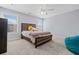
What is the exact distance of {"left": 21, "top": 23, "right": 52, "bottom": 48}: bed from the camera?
5.33 ft

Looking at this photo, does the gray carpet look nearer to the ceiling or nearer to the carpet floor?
the carpet floor

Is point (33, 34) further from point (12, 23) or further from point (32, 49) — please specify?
point (12, 23)

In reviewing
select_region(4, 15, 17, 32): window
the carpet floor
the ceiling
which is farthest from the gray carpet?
the ceiling

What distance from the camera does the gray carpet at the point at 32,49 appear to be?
1510mm

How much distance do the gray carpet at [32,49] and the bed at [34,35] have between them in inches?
3.1

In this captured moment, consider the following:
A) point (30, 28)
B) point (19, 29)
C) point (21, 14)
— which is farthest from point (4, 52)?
point (21, 14)

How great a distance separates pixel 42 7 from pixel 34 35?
1.72ft

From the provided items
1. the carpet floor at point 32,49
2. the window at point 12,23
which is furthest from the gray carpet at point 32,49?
the window at point 12,23

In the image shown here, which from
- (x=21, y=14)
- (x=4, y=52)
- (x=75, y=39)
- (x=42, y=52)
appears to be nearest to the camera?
(x=75, y=39)

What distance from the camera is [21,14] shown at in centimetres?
167

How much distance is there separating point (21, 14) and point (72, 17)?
954 millimetres

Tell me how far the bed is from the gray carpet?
8 centimetres

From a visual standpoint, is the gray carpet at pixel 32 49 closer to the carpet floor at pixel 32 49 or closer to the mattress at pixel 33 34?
the carpet floor at pixel 32 49

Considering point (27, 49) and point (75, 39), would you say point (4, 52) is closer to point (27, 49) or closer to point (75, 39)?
point (27, 49)
